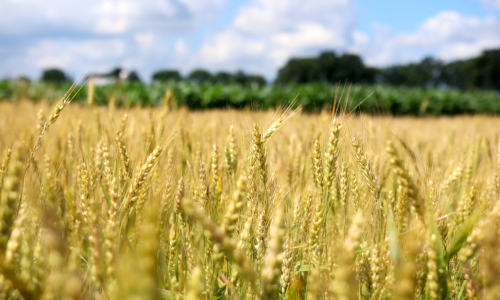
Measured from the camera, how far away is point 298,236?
1280 millimetres

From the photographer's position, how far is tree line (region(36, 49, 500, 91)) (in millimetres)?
63969

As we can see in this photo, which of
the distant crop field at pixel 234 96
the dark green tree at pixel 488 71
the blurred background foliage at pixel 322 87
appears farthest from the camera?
the dark green tree at pixel 488 71

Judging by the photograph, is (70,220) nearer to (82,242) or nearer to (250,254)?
(82,242)

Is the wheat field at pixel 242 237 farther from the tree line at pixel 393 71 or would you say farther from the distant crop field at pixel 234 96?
the tree line at pixel 393 71

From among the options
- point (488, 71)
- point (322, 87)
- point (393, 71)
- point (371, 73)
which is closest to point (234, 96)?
point (322, 87)

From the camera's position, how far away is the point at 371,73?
77.8m

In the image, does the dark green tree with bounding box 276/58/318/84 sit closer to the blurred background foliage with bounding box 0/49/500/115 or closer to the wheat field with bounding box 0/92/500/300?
the blurred background foliage with bounding box 0/49/500/115

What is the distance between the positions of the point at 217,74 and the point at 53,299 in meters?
89.7

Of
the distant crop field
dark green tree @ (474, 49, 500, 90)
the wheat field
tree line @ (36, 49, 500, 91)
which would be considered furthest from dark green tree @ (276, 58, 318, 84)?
the wheat field

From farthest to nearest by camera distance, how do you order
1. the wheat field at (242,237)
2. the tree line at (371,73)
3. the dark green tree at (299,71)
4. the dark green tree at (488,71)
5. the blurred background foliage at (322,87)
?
1. the dark green tree at (299,71)
2. the tree line at (371,73)
3. the dark green tree at (488,71)
4. the blurred background foliage at (322,87)
5. the wheat field at (242,237)

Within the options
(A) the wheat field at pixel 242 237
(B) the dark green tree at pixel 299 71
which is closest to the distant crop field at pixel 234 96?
(A) the wheat field at pixel 242 237

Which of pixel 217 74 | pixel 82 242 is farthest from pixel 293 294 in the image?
pixel 217 74

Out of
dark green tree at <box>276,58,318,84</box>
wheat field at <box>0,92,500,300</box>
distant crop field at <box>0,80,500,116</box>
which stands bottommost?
wheat field at <box>0,92,500,300</box>

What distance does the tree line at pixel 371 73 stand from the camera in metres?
64.0
